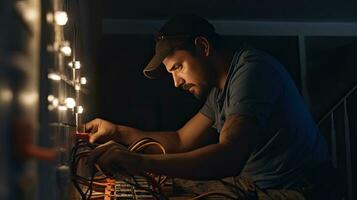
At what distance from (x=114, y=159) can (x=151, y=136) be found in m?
0.93

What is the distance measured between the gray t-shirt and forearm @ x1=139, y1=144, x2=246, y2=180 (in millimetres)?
218

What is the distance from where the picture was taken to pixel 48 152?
A: 719 mm

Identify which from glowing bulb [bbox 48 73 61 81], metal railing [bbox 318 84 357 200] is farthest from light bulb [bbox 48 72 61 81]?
metal railing [bbox 318 84 357 200]

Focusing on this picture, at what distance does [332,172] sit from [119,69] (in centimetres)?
187

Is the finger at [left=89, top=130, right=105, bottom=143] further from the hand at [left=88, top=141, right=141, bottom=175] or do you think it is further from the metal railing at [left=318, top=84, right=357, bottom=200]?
the metal railing at [left=318, top=84, right=357, bottom=200]

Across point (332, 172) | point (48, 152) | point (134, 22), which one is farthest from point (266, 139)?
point (134, 22)

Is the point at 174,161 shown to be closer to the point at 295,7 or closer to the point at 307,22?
the point at 295,7

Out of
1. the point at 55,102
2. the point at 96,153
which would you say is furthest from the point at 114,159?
the point at 55,102

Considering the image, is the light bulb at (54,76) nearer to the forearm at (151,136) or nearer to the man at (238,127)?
the man at (238,127)

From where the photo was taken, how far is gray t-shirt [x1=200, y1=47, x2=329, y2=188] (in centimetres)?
135

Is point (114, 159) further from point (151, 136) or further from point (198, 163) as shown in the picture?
point (151, 136)

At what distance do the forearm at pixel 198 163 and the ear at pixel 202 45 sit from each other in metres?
0.52

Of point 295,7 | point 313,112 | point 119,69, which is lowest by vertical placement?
point 313,112

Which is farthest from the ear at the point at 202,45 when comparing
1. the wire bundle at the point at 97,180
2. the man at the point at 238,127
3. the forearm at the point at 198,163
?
the forearm at the point at 198,163
